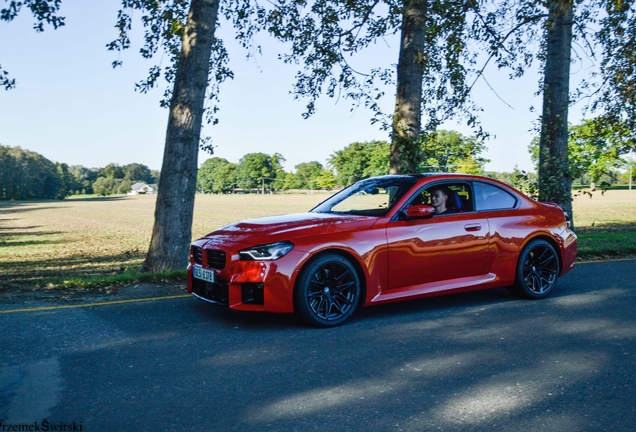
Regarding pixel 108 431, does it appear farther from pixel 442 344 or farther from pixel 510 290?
pixel 510 290

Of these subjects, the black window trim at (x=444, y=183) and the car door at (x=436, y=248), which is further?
the black window trim at (x=444, y=183)

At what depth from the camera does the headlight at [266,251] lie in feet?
19.8

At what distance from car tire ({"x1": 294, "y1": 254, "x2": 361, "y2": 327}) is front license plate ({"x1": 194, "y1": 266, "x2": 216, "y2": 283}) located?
896 mm

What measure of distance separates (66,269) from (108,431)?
14.3 m

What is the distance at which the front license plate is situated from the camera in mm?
6281

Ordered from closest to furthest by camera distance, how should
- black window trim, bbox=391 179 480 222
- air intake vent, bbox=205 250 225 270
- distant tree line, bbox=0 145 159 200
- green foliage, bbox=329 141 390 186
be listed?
air intake vent, bbox=205 250 225 270, black window trim, bbox=391 179 480 222, green foliage, bbox=329 141 390 186, distant tree line, bbox=0 145 159 200

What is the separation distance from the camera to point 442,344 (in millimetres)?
5508

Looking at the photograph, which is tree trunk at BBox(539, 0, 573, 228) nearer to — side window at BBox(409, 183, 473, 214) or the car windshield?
Answer: side window at BBox(409, 183, 473, 214)

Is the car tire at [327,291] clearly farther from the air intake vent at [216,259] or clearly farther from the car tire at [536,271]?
the car tire at [536,271]

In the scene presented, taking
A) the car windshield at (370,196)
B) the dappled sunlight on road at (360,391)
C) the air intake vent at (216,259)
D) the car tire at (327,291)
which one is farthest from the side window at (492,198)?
the air intake vent at (216,259)

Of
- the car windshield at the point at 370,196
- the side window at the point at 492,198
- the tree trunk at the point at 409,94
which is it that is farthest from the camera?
the tree trunk at the point at 409,94

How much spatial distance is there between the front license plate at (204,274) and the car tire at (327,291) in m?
0.90

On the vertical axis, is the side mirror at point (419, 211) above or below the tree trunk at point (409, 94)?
below

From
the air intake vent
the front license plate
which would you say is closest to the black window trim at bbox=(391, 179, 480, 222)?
the air intake vent
